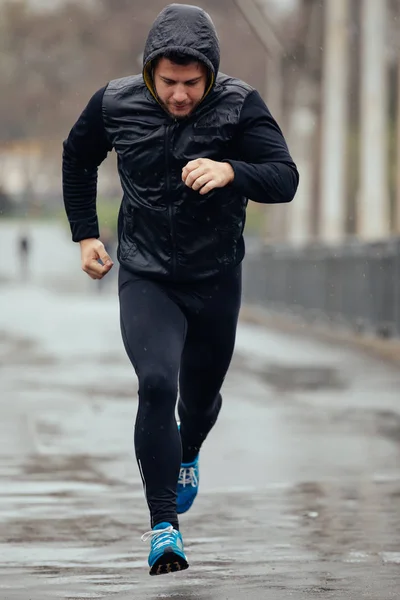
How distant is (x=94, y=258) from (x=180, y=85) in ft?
2.59

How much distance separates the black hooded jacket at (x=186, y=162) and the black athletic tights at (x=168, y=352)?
3.5 inches

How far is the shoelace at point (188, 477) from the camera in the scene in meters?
7.04

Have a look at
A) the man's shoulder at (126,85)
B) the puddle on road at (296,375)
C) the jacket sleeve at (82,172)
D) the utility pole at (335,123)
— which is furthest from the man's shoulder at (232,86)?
the utility pole at (335,123)

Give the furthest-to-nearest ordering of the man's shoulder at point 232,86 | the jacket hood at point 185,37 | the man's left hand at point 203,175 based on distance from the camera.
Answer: the man's shoulder at point 232,86 → the jacket hood at point 185,37 → the man's left hand at point 203,175

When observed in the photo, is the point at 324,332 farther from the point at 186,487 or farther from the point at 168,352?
the point at 168,352

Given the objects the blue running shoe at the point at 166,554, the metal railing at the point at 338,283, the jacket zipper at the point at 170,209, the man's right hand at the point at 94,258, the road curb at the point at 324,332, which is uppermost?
the jacket zipper at the point at 170,209

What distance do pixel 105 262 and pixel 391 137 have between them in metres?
52.1

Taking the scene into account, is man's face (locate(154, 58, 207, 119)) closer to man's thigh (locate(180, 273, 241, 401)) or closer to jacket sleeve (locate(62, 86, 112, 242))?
jacket sleeve (locate(62, 86, 112, 242))

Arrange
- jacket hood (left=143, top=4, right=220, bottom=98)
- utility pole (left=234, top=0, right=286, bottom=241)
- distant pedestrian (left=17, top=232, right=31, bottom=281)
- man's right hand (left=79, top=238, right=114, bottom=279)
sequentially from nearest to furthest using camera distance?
1. jacket hood (left=143, top=4, right=220, bottom=98)
2. man's right hand (left=79, top=238, right=114, bottom=279)
3. utility pole (left=234, top=0, right=286, bottom=241)
4. distant pedestrian (left=17, top=232, right=31, bottom=281)

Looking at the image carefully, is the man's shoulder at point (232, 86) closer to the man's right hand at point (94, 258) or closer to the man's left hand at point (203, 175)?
the man's left hand at point (203, 175)

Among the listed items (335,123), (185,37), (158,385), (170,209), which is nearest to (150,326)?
(158,385)

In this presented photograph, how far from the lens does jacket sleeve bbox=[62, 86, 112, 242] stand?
6.50 metres

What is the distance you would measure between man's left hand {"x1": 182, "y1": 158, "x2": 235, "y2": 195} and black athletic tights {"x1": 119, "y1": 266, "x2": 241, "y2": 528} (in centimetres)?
60

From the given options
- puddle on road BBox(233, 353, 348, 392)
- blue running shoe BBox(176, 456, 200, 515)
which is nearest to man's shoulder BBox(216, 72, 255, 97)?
blue running shoe BBox(176, 456, 200, 515)
